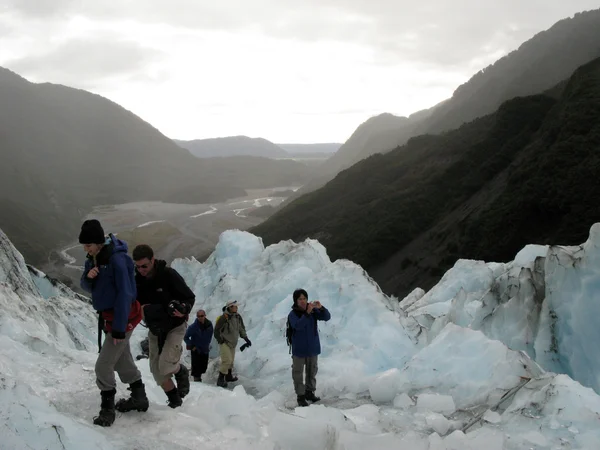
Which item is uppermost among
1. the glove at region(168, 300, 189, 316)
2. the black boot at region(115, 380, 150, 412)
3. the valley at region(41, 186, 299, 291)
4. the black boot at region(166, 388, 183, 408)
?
the glove at region(168, 300, 189, 316)

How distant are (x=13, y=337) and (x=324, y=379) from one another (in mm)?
5156

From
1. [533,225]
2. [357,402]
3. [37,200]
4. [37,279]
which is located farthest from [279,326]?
[37,200]

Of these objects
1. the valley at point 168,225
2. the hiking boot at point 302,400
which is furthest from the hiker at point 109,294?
the valley at point 168,225

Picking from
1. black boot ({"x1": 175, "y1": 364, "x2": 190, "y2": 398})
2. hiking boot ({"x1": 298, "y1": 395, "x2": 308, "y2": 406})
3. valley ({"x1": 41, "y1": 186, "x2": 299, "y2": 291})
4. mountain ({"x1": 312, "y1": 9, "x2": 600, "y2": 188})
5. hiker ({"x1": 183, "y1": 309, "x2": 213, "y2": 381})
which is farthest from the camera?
mountain ({"x1": 312, "y1": 9, "x2": 600, "y2": 188})

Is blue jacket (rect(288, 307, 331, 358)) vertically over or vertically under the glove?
under

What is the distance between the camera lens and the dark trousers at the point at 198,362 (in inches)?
368

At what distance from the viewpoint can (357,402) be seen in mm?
7449

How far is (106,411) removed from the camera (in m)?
4.41

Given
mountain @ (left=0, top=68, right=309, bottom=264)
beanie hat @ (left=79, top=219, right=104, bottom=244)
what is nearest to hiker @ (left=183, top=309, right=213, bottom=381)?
beanie hat @ (left=79, top=219, right=104, bottom=244)

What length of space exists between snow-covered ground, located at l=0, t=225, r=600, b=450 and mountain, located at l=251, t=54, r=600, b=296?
1984cm

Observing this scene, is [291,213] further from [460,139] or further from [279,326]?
[279,326]

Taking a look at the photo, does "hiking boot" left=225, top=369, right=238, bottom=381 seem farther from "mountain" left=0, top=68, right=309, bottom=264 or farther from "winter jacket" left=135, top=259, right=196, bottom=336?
"mountain" left=0, top=68, right=309, bottom=264

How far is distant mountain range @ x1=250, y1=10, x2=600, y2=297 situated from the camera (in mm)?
33469

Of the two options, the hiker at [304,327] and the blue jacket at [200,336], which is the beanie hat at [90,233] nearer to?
the hiker at [304,327]
